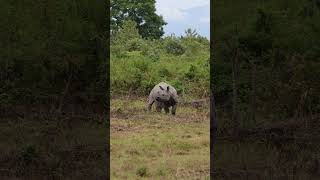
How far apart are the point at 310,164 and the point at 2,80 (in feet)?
27.0

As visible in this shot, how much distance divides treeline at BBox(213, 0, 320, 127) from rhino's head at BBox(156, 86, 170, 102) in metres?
5.92

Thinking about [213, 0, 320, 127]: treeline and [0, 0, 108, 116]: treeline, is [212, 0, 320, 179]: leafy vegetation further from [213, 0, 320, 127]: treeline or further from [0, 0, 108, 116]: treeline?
[0, 0, 108, 116]: treeline

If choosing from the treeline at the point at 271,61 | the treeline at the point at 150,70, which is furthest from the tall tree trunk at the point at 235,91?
the treeline at the point at 150,70

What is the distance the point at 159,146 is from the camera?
37.3 feet

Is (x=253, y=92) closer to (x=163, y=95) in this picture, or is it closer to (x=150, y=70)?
(x=163, y=95)

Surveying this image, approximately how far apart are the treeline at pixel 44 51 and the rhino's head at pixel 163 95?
4.48 m

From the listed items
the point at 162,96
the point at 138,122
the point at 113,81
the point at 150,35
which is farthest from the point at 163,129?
the point at 150,35

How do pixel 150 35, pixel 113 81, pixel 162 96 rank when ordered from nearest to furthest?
pixel 162 96 → pixel 113 81 → pixel 150 35

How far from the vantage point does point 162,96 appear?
19.2 metres

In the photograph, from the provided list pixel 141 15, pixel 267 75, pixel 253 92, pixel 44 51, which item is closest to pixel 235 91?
pixel 253 92

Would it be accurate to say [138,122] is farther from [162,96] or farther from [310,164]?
[310,164]

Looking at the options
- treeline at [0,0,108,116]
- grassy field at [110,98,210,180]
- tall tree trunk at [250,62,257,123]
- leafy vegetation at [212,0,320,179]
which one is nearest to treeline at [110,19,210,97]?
grassy field at [110,98,210,180]

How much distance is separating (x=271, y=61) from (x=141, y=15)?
28427 millimetres

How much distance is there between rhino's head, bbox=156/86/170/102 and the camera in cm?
1919
